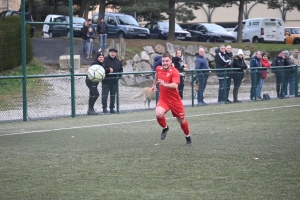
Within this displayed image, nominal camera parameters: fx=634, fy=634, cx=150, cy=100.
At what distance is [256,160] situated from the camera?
9578 millimetres

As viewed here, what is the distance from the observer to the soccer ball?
56.3 ft

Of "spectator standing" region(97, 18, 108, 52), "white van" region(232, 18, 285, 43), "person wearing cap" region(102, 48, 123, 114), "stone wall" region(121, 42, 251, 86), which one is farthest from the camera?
"white van" region(232, 18, 285, 43)

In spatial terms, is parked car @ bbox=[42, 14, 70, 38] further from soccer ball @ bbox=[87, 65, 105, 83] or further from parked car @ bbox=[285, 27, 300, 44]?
parked car @ bbox=[285, 27, 300, 44]

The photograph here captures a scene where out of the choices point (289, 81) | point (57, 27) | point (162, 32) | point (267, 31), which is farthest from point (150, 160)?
point (267, 31)

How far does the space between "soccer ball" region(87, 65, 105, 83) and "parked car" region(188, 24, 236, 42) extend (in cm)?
2441

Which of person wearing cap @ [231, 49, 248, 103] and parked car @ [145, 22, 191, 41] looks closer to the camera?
person wearing cap @ [231, 49, 248, 103]

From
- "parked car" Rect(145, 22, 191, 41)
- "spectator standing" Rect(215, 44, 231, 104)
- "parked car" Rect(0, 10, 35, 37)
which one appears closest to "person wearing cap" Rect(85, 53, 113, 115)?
"parked car" Rect(0, 10, 35, 37)

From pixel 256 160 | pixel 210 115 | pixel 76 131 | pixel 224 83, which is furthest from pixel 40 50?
pixel 256 160

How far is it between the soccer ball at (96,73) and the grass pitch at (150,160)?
173cm

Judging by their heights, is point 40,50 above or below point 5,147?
above

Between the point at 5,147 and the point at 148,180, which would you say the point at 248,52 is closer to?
the point at 5,147

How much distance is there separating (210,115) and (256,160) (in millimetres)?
7781

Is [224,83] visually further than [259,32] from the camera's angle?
No

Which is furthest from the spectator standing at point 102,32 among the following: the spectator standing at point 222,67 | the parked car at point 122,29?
the spectator standing at point 222,67
